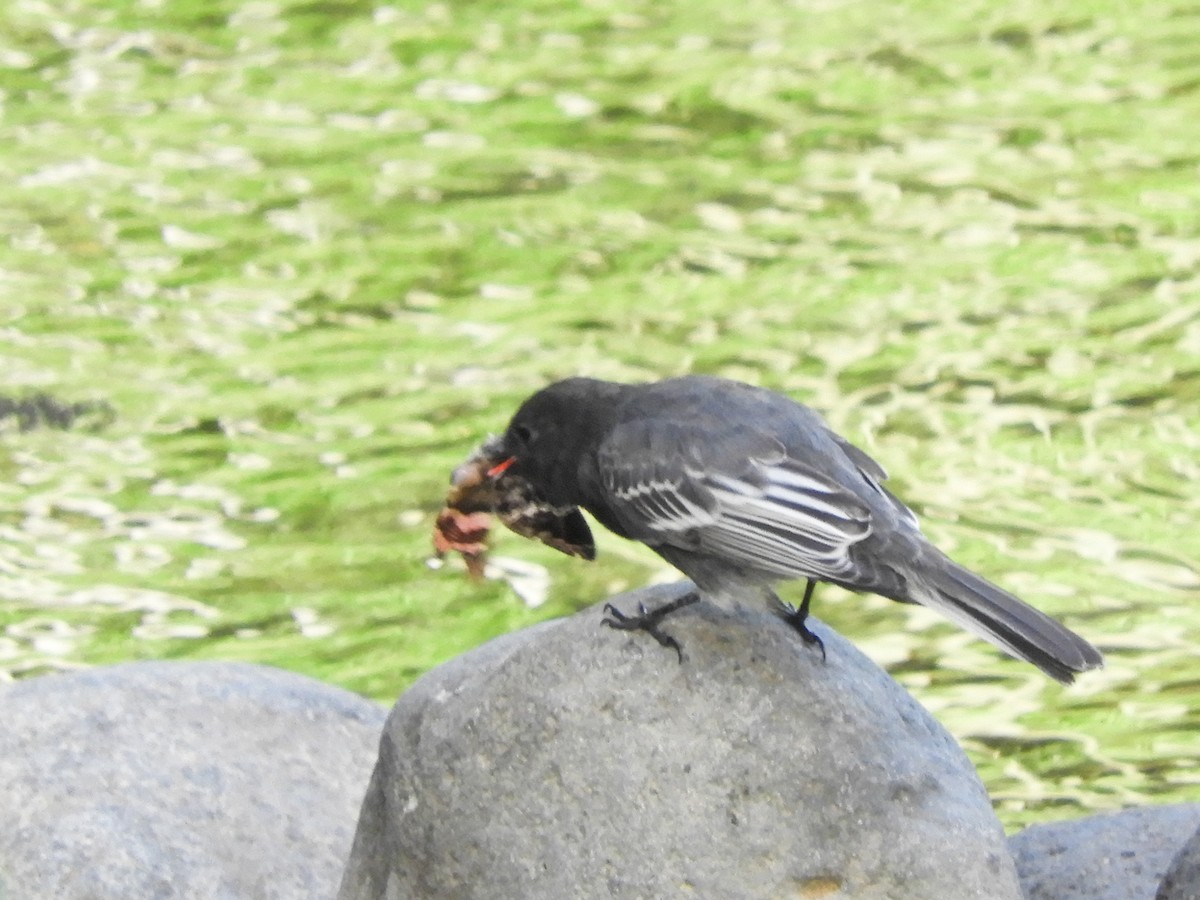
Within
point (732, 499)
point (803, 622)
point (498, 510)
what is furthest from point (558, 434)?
point (803, 622)

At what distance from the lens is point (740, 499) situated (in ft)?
16.5

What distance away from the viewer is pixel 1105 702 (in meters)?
7.96

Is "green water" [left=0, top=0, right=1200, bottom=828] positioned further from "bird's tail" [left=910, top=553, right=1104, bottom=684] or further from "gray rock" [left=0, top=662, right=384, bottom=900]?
"bird's tail" [left=910, top=553, right=1104, bottom=684]

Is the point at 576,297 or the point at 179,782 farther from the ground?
the point at 179,782

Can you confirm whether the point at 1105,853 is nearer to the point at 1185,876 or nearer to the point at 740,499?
the point at 1185,876

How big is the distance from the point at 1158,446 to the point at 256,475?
166 inches

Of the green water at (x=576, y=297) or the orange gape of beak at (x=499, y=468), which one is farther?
the green water at (x=576, y=297)

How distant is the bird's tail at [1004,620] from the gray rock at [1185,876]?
2.48ft

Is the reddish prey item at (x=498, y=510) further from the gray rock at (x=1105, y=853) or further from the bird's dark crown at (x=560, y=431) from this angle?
the gray rock at (x=1105, y=853)

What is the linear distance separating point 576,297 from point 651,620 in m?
6.54

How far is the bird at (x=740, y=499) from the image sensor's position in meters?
4.80

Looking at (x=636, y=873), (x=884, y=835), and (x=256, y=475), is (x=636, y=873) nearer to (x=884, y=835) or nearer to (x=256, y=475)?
(x=884, y=835)

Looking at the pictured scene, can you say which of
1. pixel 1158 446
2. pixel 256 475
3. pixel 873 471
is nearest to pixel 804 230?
pixel 1158 446

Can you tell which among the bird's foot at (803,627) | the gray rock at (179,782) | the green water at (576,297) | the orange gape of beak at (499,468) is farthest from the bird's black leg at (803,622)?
A: the green water at (576,297)
